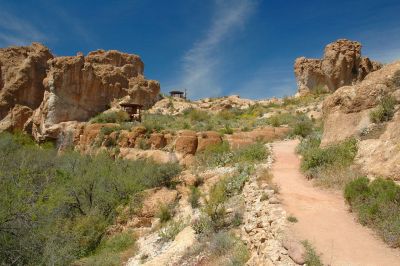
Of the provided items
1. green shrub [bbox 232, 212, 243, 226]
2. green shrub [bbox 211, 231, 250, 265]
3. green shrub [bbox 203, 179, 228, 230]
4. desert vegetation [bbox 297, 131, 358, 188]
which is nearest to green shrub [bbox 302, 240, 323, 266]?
green shrub [bbox 211, 231, 250, 265]

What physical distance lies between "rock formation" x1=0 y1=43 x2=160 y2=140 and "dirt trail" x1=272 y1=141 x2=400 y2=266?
20.7 meters

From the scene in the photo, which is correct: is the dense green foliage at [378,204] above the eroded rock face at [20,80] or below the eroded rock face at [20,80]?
below

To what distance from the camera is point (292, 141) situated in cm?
1619

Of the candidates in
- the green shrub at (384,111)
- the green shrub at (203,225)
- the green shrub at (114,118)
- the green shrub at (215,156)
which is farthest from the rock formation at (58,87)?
the green shrub at (384,111)

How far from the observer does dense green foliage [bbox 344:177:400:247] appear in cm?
607

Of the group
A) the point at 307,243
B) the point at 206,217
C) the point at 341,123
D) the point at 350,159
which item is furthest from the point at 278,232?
the point at 341,123

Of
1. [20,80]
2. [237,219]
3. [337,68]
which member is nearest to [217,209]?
[237,219]

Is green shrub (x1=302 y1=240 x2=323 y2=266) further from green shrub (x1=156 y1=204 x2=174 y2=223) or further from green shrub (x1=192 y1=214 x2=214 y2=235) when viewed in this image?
green shrub (x1=156 y1=204 x2=174 y2=223)

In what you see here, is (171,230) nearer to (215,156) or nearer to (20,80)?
(215,156)

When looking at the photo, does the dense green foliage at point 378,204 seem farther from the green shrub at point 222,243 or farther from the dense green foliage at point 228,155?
the dense green foliage at point 228,155

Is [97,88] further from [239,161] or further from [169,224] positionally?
[169,224]

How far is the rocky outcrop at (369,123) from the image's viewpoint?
332 inches

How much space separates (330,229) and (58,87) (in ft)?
79.5

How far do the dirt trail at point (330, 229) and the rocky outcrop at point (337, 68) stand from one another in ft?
77.9
